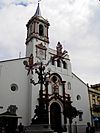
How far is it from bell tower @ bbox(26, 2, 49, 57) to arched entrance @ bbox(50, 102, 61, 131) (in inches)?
338

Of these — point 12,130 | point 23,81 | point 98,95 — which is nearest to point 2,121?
point 12,130

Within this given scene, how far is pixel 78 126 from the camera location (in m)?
32.2

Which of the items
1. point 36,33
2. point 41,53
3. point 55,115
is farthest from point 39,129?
point 36,33

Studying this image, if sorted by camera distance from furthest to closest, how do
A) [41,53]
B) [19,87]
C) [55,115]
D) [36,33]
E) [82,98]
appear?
1. [82,98]
2. [36,33]
3. [41,53]
4. [55,115]
5. [19,87]

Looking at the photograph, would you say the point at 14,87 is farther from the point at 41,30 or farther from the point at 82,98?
the point at 82,98

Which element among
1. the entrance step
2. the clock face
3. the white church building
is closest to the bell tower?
the white church building

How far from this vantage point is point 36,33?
3366 cm

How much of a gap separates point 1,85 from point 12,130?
6.96 m

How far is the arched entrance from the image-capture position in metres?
29.9

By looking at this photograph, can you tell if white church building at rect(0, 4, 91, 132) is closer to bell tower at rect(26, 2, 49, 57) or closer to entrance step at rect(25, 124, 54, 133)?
bell tower at rect(26, 2, 49, 57)

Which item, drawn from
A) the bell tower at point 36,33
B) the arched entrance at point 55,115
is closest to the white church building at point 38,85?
the bell tower at point 36,33

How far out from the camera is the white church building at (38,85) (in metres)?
28.0

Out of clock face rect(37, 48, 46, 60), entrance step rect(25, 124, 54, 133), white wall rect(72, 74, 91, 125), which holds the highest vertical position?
clock face rect(37, 48, 46, 60)

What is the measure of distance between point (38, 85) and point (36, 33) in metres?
8.79
